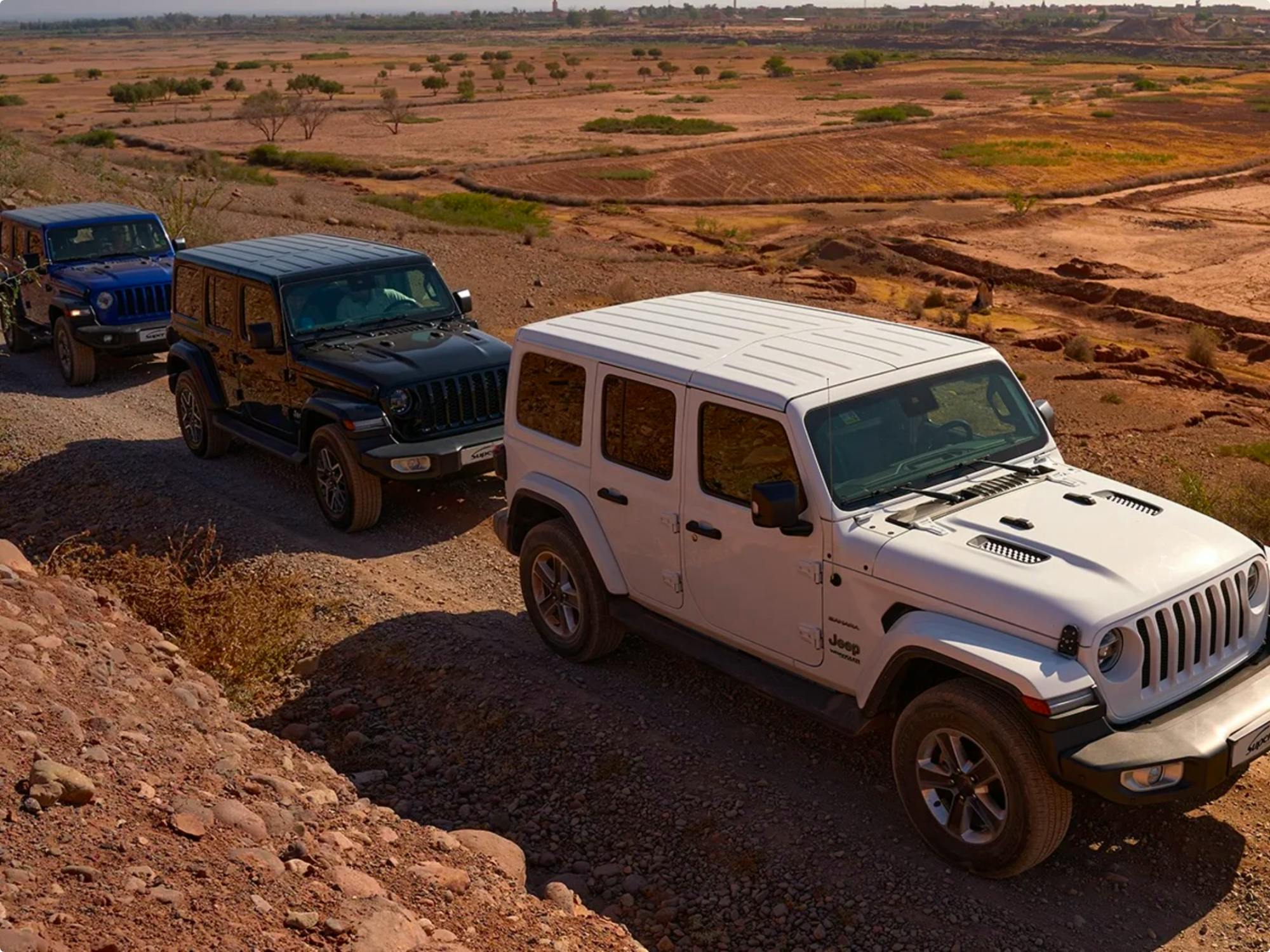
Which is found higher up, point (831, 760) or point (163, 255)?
point (163, 255)

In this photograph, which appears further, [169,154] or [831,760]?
[169,154]

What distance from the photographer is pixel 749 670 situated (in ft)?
21.5

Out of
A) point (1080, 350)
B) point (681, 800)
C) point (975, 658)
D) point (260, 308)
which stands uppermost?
point (260, 308)

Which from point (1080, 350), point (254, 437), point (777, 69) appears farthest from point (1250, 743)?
point (777, 69)

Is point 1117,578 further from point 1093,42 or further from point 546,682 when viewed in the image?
point 1093,42

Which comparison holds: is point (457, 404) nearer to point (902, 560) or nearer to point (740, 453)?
point (740, 453)

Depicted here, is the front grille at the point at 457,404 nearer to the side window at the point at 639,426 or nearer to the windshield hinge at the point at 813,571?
the side window at the point at 639,426

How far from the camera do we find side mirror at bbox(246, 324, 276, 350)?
10.7m

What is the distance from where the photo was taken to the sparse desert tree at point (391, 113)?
62719 mm

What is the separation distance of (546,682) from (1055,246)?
27015 mm

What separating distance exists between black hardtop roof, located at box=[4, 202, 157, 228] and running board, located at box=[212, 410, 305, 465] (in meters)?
5.38

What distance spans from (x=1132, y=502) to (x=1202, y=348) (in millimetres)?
15057

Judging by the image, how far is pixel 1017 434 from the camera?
6.72m

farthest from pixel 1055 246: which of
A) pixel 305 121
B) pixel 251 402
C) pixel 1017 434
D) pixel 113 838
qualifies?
pixel 305 121
